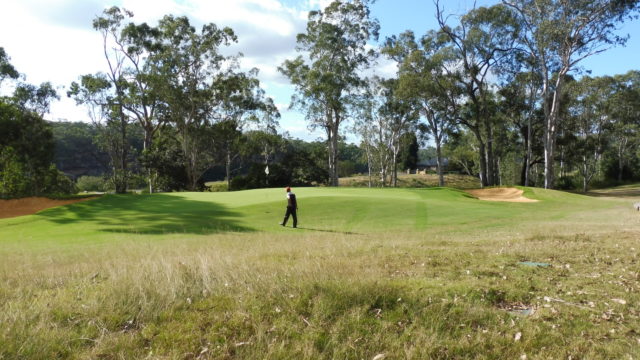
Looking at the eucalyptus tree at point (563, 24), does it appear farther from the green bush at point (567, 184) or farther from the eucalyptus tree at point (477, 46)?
the green bush at point (567, 184)

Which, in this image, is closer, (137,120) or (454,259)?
(454,259)

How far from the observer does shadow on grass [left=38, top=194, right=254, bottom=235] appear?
16.0 meters

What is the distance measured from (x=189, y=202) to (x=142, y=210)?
326cm

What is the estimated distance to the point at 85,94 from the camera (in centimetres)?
4672

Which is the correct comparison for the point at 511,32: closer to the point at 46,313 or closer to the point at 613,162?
the point at 613,162

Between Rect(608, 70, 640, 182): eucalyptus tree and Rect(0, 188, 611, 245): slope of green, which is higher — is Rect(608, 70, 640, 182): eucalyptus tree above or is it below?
above

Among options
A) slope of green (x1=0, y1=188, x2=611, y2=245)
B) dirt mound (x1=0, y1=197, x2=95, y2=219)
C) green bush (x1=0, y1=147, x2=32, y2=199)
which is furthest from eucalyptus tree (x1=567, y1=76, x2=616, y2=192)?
green bush (x1=0, y1=147, x2=32, y2=199)

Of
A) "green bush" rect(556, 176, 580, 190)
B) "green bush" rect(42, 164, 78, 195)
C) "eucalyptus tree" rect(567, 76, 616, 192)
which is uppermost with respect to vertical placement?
"eucalyptus tree" rect(567, 76, 616, 192)

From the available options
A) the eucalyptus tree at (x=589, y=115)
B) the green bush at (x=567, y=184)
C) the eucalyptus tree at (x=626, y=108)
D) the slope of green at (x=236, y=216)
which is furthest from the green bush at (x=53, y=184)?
the eucalyptus tree at (x=626, y=108)

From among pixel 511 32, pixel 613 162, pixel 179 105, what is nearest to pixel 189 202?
pixel 179 105

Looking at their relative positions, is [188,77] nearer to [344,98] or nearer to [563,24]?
[344,98]

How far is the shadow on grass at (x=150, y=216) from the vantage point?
15980mm

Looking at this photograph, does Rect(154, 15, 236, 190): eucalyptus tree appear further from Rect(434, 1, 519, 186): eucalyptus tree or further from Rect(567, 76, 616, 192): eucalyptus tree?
Rect(567, 76, 616, 192): eucalyptus tree

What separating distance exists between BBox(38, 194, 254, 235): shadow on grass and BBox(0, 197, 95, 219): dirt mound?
3059mm
